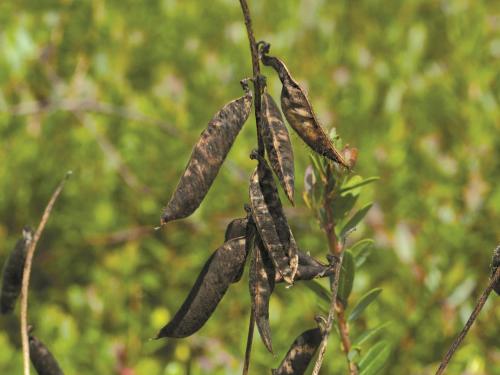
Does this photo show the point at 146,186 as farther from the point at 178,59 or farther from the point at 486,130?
the point at 486,130

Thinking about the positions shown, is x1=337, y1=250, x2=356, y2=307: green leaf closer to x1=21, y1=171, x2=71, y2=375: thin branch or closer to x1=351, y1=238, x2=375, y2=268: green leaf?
x1=351, y1=238, x2=375, y2=268: green leaf

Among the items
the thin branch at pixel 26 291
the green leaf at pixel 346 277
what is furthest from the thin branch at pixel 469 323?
the thin branch at pixel 26 291

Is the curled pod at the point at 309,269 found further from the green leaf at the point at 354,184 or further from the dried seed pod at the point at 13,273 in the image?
the dried seed pod at the point at 13,273

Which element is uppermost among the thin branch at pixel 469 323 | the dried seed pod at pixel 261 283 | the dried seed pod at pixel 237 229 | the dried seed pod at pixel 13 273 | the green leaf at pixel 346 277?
the dried seed pod at pixel 13 273

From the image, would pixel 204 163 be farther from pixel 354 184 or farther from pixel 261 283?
pixel 354 184

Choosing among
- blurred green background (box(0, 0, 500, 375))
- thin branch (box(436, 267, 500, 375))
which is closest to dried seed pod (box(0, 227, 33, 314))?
thin branch (box(436, 267, 500, 375))

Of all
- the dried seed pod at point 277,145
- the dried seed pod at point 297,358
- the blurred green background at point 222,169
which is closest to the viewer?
the dried seed pod at point 277,145

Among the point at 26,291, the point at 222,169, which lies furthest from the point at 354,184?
the point at 222,169
